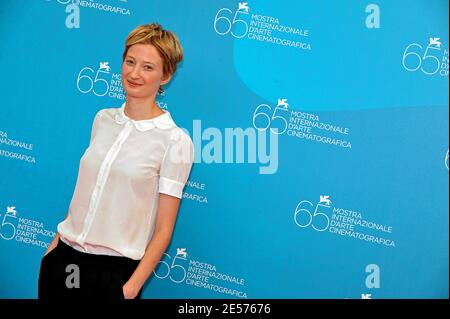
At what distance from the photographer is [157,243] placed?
76.2 inches

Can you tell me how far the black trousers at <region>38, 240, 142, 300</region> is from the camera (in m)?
1.89

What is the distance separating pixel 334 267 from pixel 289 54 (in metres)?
1.16

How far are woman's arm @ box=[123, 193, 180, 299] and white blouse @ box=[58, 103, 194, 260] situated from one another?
5 cm

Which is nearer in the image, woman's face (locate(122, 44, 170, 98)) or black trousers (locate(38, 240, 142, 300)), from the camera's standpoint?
black trousers (locate(38, 240, 142, 300))

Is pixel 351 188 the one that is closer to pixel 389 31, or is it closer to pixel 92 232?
pixel 389 31

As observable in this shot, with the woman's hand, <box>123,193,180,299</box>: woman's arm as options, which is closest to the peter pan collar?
<box>123,193,180,299</box>: woman's arm

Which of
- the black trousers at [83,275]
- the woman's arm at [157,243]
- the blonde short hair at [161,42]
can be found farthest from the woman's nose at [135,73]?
the black trousers at [83,275]

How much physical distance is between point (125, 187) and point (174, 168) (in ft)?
0.69

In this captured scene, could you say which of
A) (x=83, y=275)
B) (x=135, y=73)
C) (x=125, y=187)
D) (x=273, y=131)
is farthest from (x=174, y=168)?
(x=273, y=131)

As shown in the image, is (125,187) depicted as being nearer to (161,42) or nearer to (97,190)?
(97,190)

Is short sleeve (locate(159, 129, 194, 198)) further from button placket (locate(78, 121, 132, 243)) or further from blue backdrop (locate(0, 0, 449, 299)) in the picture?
blue backdrop (locate(0, 0, 449, 299))

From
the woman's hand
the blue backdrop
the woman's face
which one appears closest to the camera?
the woman's hand

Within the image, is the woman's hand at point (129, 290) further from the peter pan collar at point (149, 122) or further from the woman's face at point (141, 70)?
the woman's face at point (141, 70)
